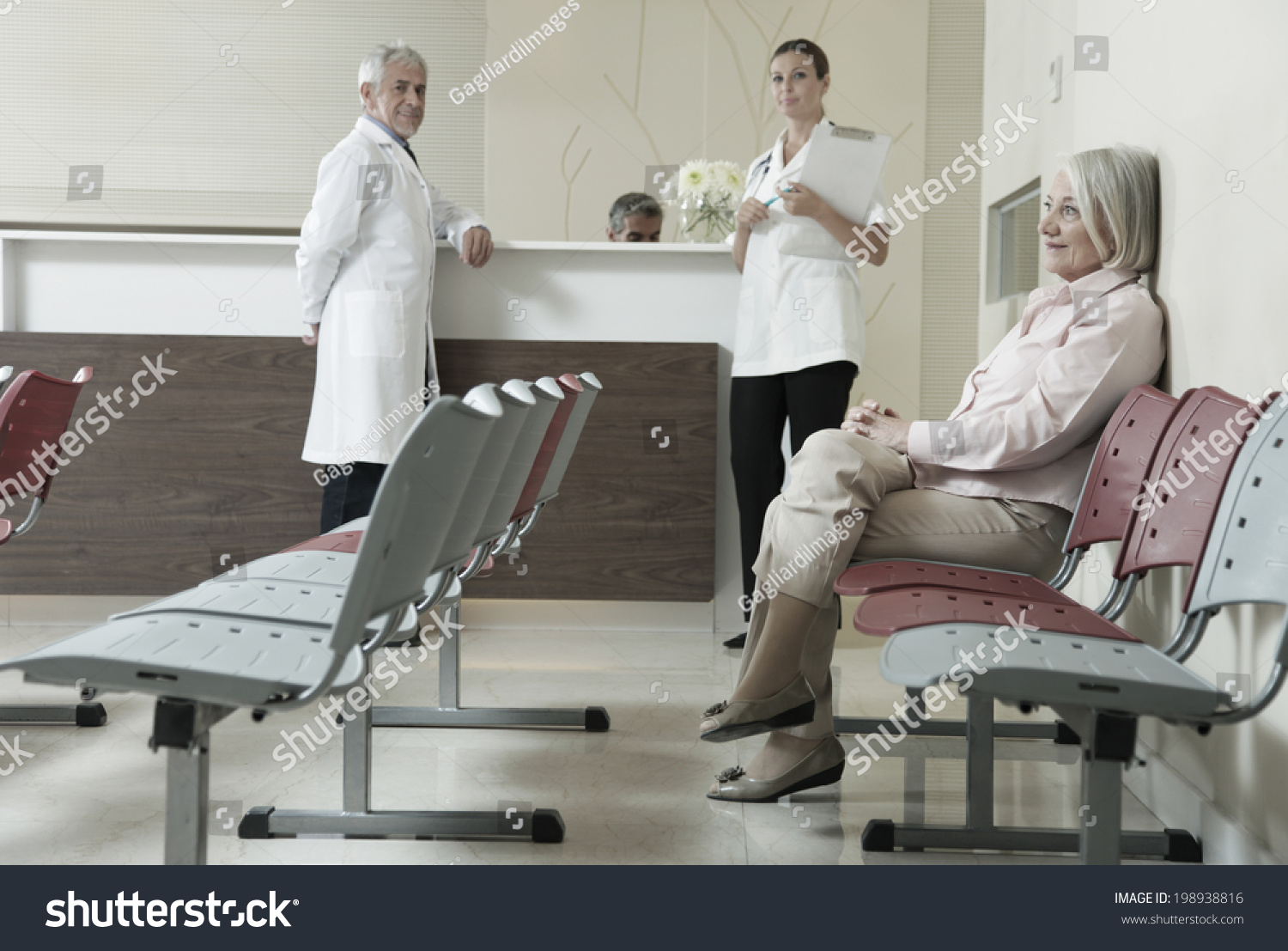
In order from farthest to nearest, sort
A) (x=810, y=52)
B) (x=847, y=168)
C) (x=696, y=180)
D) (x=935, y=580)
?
(x=696, y=180) → (x=810, y=52) → (x=847, y=168) → (x=935, y=580)

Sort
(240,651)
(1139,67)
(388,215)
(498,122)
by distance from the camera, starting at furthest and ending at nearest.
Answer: (498,122)
(388,215)
(1139,67)
(240,651)

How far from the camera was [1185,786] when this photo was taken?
179cm

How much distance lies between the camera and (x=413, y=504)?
3.61ft

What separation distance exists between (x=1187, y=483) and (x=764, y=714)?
0.74m

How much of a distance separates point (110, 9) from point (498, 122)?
2240mm

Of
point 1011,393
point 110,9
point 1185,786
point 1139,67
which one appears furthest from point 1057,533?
point 110,9

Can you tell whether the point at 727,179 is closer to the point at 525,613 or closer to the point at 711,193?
the point at 711,193

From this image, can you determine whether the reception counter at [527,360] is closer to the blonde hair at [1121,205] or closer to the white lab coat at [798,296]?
the white lab coat at [798,296]

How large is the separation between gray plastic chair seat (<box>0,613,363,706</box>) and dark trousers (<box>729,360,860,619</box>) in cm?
190

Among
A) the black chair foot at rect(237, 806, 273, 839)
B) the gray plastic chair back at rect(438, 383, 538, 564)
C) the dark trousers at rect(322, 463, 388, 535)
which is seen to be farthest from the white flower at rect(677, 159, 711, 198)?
the black chair foot at rect(237, 806, 273, 839)

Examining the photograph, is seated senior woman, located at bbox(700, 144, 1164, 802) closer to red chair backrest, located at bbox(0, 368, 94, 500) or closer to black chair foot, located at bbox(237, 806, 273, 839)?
black chair foot, located at bbox(237, 806, 273, 839)

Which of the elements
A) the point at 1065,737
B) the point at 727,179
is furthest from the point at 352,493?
the point at 1065,737

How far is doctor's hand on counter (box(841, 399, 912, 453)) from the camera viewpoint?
1.94 m
